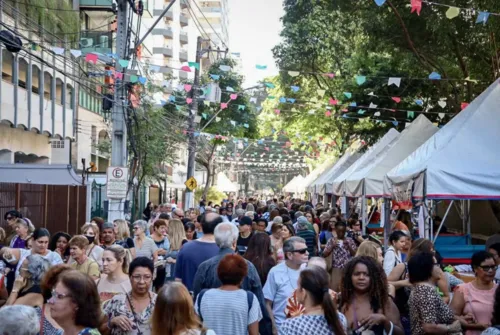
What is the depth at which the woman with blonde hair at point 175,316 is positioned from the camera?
14.6 feet

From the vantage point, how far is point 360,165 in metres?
24.6

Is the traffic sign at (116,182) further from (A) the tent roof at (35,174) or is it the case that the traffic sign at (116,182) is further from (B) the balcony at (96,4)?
(B) the balcony at (96,4)

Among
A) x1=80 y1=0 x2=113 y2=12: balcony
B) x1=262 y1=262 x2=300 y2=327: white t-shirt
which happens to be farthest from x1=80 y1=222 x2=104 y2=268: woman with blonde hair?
x1=80 y1=0 x2=113 y2=12: balcony

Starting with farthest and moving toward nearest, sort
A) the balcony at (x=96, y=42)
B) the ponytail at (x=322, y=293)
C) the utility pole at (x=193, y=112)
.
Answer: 1. the balcony at (x=96, y=42)
2. the utility pole at (x=193, y=112)
3. the ponytail at (x=322, y=293)

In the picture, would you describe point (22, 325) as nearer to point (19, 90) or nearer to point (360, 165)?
point (360, 165)

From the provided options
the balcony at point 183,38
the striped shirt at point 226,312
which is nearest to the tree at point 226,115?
the balcony at point 183,38

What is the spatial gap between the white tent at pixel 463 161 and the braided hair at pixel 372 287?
21.9 ft

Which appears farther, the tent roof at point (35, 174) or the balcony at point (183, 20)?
the balcony at point (183, 20)

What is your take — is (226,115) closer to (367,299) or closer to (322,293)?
(367,299)

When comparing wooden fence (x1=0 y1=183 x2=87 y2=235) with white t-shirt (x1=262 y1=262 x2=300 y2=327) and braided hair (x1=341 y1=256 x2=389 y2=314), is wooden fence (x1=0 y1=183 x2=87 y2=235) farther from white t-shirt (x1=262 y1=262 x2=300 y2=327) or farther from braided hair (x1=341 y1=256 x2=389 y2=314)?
braided hair (x1=341 y1=256 x2=389 y2=314)

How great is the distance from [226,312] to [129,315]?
2.56ft

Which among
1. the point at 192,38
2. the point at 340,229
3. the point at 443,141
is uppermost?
the point at 192,38

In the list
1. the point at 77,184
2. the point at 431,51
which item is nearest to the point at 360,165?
the point at 431,51

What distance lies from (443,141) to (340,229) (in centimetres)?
330
